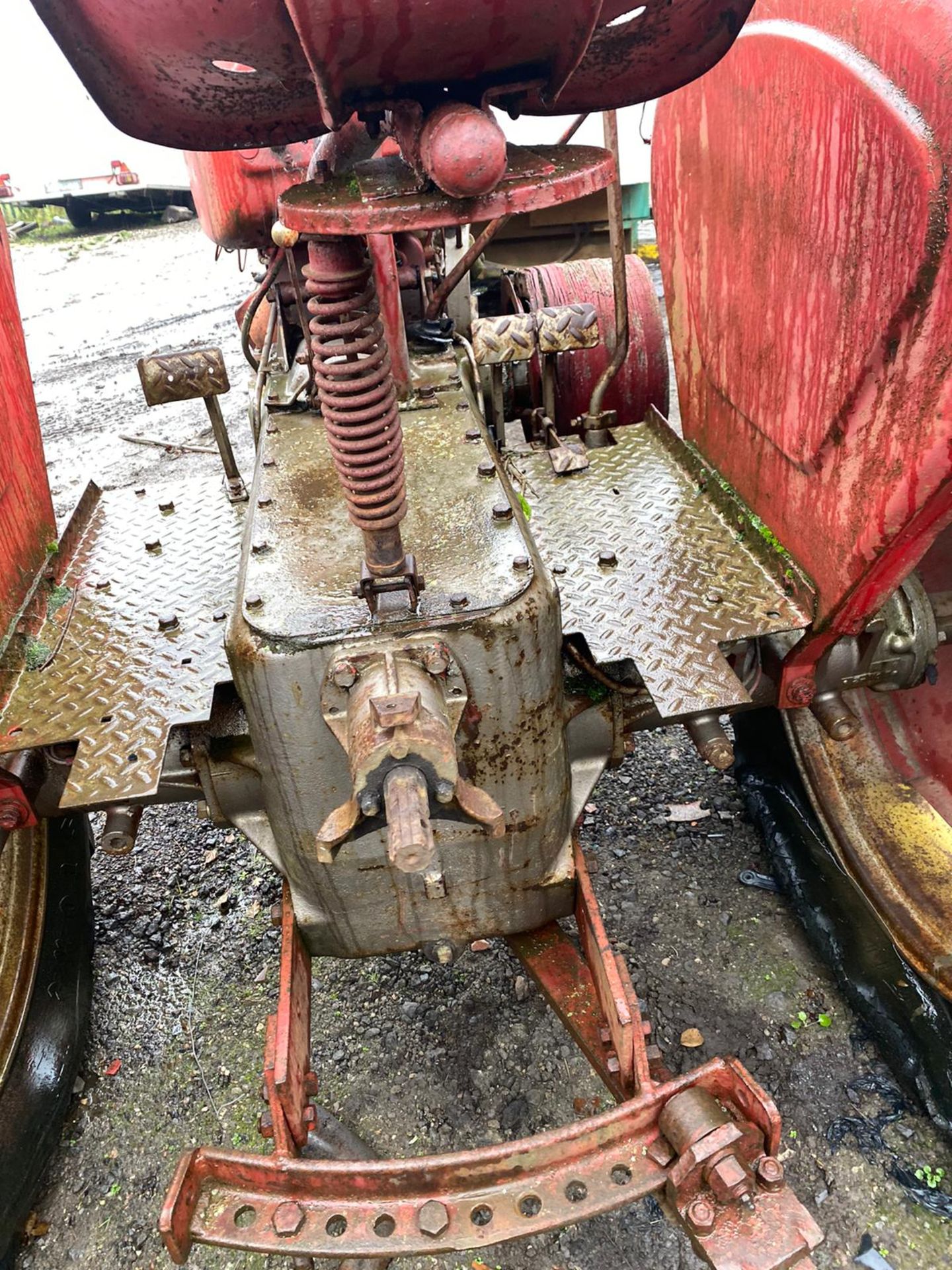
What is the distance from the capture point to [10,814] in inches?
81.3

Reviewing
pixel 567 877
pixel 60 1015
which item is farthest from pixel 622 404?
pixel 60 1015

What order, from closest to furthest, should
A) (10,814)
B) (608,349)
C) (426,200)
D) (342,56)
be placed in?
1. (342,56)
2. (426,200)
3. (10,814)
4. (608,349)

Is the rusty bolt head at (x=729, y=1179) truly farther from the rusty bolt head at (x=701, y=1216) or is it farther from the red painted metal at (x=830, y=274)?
the red painted metal at (x=830, y=274)

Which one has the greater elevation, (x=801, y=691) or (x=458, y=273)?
(x=458, y=273)

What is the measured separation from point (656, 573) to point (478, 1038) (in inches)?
55.1

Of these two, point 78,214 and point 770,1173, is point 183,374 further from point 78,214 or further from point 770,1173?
point 78,214

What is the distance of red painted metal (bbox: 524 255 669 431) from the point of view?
3660 millimetres

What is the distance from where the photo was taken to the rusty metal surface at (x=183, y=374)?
257 cm

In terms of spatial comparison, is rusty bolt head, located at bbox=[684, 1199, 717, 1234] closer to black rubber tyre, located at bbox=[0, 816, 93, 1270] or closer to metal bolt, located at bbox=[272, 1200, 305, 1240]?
metal bolt, located at bbox=[272, 1200, 305, 1240]

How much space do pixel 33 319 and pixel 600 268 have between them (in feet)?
28.5

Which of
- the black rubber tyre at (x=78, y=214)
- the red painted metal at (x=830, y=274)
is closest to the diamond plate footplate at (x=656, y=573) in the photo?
the red painted metal at (x=830, y=274)

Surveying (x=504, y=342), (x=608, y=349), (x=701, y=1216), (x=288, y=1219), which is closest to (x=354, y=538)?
(x=504, y=342)

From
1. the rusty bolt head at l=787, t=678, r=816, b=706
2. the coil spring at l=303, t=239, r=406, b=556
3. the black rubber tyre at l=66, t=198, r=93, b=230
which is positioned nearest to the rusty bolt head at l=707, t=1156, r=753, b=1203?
the rusty bolt head at l=787, t=678, r=816, b=706

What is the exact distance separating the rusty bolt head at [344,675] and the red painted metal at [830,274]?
1117 millimetres
